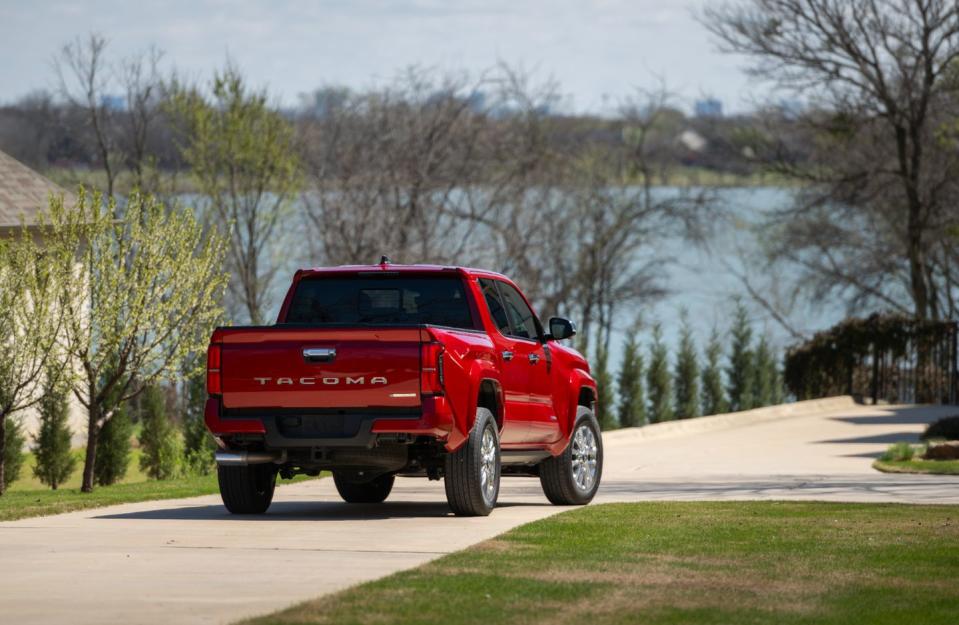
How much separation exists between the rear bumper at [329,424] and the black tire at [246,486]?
773mm

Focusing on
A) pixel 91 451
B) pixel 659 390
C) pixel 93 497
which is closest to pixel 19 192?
pixel 91 451

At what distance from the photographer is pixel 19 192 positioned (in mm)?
28406

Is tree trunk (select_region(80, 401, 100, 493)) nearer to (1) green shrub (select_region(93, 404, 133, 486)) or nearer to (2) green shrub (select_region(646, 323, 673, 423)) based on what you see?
(1) green shrub (select_region(93, 404, 133, 486))

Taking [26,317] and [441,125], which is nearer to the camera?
[26,317]

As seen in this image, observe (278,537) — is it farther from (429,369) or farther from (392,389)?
(429,369)

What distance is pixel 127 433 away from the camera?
2169 centimetres

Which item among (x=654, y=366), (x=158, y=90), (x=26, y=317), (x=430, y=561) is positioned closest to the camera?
(x=430, y=561)

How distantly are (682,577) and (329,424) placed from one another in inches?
156

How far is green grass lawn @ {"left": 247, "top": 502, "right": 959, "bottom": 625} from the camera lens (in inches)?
327

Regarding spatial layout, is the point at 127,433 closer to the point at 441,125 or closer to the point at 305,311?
the point at 305,311

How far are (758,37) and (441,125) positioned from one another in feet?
27.6

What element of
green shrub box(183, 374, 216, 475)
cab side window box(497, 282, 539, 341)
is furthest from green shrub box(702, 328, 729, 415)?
cab side window box(497, 282, 539, 341)

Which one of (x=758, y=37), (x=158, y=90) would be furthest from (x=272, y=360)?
(x=158, y=90)

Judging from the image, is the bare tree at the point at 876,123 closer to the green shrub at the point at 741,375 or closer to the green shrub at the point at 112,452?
the green shrub at the point at 741,375
